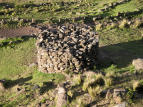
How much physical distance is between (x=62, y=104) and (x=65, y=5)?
20261 millimetres

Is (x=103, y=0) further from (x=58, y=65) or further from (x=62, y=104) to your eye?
(x=62, y=104)

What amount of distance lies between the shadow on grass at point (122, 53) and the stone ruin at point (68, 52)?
1.20m

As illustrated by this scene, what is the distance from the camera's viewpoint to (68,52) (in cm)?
1078

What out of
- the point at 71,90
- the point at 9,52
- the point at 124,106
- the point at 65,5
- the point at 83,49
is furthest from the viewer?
the point at 65,5

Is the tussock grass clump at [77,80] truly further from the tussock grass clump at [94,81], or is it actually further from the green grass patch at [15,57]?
the green grass patch at [15,57]

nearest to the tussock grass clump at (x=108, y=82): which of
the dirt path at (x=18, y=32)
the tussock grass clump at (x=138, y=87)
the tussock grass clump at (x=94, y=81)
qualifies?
the tussock grass clump at (x=94, y=81)

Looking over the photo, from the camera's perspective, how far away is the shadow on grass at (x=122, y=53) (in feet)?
38.4

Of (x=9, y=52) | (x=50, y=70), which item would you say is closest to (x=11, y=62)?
(x=9, y=52)

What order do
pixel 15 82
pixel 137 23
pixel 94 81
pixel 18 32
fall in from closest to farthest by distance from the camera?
pixel 94 81 → pixel 15 82 → pixel 137 23 → pixel 18 32

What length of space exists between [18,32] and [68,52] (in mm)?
10353

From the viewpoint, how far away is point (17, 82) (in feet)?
40.9

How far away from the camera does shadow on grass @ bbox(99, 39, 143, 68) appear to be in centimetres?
1172

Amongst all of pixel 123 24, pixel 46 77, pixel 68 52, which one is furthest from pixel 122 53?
pixel 123 24

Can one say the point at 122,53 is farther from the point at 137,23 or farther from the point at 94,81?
the point at 137,23
